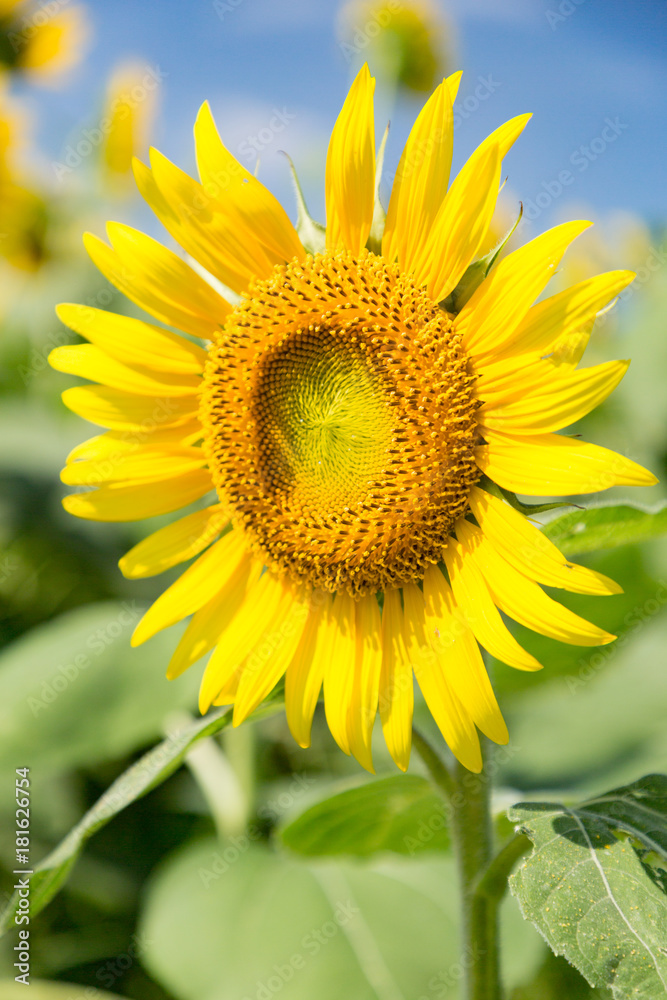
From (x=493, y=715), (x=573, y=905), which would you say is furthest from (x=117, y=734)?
(x=573, y=905)

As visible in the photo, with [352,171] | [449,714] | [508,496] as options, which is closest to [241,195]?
[352,171]

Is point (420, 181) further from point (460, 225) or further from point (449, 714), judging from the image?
point (449, 714)

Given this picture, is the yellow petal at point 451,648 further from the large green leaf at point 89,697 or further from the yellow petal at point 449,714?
the large green leaf at point 89,697

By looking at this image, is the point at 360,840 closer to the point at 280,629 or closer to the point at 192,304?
the point at 280,629

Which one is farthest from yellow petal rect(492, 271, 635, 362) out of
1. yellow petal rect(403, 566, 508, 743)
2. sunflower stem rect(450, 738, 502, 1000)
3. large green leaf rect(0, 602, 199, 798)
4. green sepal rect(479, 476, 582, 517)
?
large green leaf rect(0, 602, 199, 798)

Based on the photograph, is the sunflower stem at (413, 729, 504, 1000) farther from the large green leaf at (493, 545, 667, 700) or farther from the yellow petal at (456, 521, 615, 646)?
the large green leaf at (493, 545, 667, 700)
